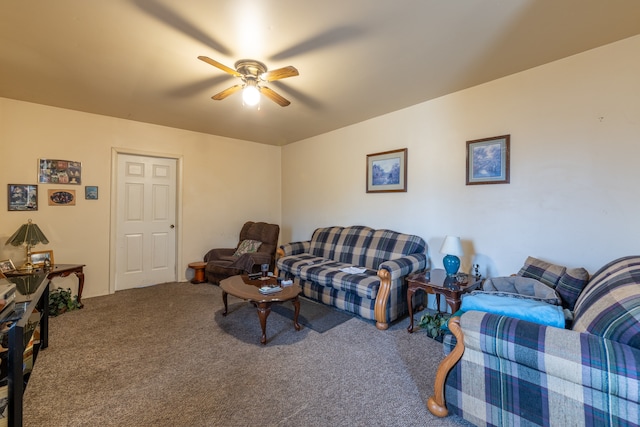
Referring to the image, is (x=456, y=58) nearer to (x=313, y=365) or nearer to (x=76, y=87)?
(x=313, y=365)

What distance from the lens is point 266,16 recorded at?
1866mm

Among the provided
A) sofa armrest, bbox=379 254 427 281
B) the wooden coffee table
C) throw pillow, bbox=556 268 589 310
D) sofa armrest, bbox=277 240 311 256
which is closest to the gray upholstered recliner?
sofa armrest, bbox=277 240 311 256

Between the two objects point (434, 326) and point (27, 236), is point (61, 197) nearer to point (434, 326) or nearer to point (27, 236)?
point (27, 236)

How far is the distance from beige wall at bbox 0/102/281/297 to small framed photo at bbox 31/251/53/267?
223mm

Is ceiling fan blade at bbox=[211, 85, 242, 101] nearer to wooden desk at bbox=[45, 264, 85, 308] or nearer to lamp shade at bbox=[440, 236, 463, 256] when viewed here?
lamp shade at bbox=[440, 236, 463, 256]

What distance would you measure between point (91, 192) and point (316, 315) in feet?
11.4

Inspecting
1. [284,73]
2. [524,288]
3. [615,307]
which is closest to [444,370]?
[615,307]

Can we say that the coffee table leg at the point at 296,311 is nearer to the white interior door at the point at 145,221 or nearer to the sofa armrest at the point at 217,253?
the sofa armrest at the point at 217,253

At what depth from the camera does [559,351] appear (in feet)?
4.05

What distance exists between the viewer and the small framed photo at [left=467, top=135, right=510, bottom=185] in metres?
2.78

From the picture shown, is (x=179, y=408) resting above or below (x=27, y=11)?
below

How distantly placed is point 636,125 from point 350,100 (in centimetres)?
247

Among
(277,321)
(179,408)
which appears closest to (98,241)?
(277,321)

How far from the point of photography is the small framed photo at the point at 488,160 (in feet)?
9.12
